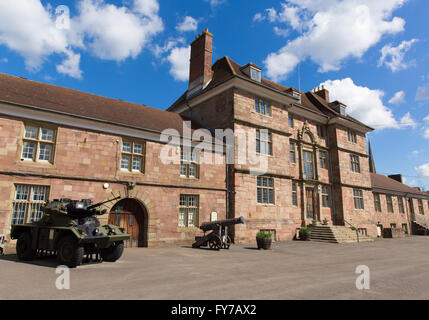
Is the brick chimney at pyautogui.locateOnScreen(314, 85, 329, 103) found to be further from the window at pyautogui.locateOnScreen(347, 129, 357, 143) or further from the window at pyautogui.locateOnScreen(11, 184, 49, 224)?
the window at pyautogui.locateOnScreen(11, 184, 49, 224)

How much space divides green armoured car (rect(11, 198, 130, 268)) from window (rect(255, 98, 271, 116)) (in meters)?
13.3

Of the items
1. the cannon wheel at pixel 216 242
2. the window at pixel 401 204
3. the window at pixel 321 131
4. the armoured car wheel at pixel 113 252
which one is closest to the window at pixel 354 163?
the window at pixel 321 131

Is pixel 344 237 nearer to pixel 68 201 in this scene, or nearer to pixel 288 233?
pixel 288 233

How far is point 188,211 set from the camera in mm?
15875

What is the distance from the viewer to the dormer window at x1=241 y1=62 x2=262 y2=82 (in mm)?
20062

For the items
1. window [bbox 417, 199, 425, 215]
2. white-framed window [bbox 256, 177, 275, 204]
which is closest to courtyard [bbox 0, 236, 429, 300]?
white-framed window [bbox 256, 177, 275, 204]

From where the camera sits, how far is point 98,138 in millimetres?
13438

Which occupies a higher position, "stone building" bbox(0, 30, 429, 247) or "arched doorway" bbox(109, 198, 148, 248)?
"stone building" bbox(0, 30, 429, 247)

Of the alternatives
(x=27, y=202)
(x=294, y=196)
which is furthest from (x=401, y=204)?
(x=27, y=202)

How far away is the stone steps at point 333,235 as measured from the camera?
62.6 feet

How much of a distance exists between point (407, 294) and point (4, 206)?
42.6ft

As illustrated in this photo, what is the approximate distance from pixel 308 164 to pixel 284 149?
4.12 m

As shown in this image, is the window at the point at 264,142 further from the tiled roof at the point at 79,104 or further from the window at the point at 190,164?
the tiled roof at the point at 79,104

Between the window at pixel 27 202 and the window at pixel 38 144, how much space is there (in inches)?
48.6
